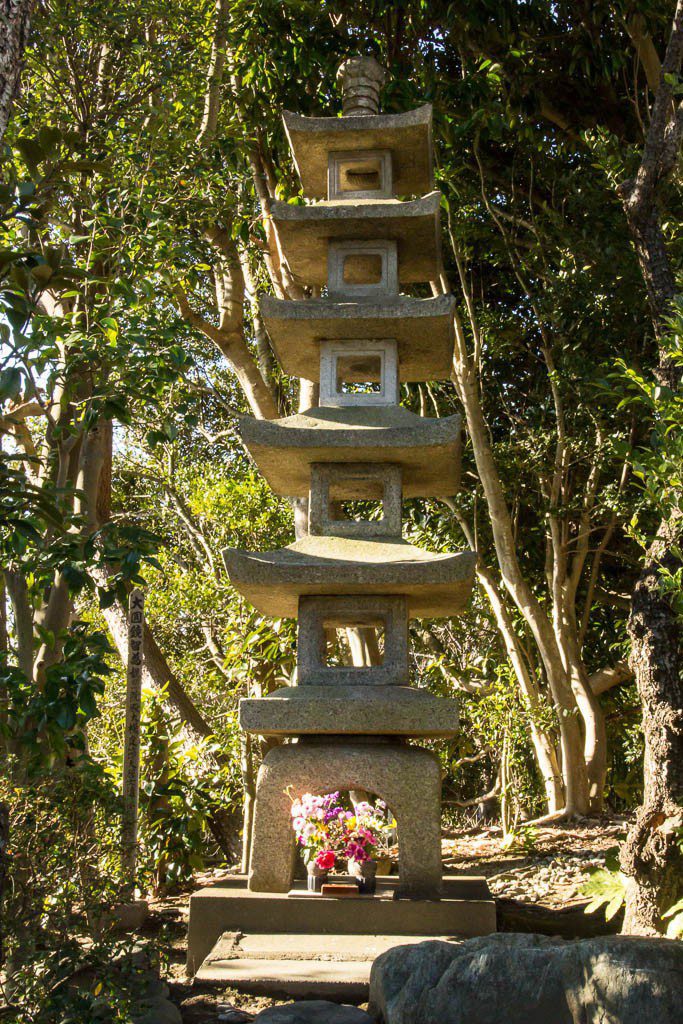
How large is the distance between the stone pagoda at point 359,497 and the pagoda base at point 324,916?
0.04 feet

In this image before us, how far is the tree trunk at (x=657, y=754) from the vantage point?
16.9 feet

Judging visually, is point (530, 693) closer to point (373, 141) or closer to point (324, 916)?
point (324, 916)

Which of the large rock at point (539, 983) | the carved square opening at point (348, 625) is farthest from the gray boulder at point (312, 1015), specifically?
the carved square opening at point (348, 625)

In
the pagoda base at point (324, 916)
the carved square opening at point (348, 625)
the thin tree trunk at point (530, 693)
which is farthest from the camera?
the thin tree trunk at point (530, 693)

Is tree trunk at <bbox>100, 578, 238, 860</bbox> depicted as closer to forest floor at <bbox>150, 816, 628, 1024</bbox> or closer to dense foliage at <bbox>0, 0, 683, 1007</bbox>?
dense foliage at <bbox>0, 0, 683, 1007</bbox>

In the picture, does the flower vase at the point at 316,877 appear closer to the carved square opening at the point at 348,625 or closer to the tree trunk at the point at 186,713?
the carved square opening at the point at 348,625

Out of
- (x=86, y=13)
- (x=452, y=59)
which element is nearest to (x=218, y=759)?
(x=86, y=13)

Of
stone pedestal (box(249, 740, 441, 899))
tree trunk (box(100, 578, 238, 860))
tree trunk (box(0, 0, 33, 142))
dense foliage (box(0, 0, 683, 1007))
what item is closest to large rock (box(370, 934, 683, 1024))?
dense foliage (box(0, 0, 683, 1007))

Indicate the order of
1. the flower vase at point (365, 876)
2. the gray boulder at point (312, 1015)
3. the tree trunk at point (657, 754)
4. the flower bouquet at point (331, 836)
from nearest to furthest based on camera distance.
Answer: the gray boulder at point (312, 1015), the tree trunk at point (657, 754), the flower bouquet at point (331, 836), the flower vase at point (365, 876)

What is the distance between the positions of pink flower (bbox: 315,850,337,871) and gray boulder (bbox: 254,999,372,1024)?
1.62 m

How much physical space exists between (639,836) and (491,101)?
20.9 ft

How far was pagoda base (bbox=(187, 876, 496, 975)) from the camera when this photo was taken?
5.55 m

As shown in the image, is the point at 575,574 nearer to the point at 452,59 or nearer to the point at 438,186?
the point at 438,186

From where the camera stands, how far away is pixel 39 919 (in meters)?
3.71
